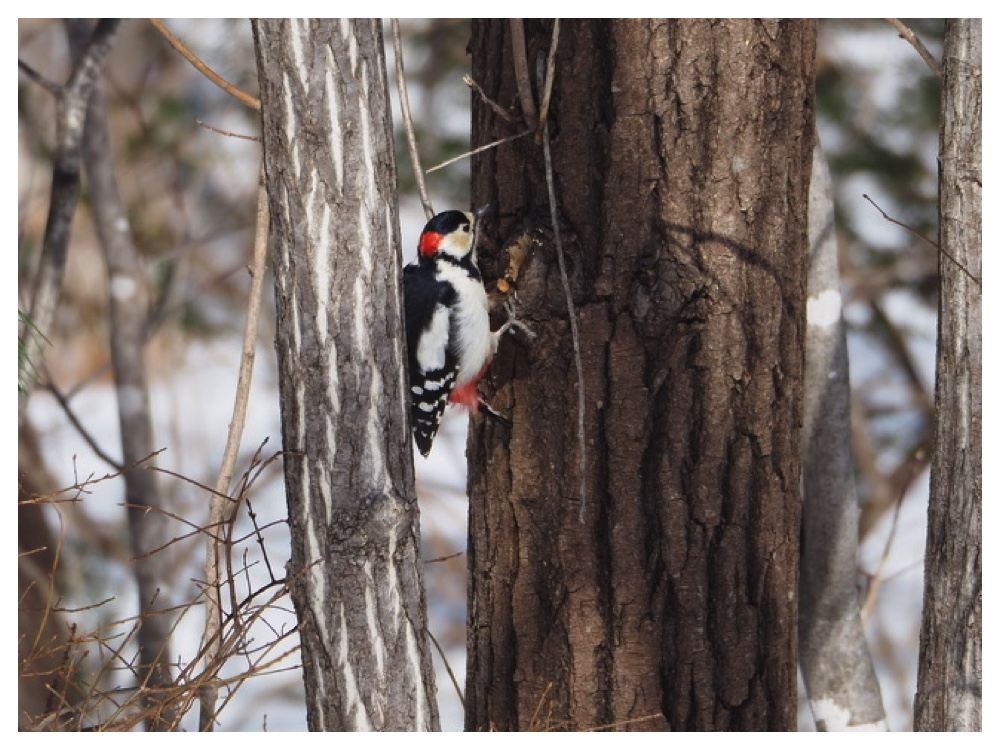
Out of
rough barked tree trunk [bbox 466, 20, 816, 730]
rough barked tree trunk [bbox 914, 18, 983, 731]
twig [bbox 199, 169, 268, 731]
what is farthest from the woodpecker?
rough barked tree trunk [bbox 914, 18, 983, 731]

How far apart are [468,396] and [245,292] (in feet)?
10.5

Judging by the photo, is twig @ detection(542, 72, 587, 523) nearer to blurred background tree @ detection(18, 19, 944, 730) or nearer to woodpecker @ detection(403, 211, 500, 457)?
woodpecker @ detection(403, 211, 500, 457)

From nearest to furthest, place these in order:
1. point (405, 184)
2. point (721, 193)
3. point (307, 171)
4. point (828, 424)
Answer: point (307, 171) < point (721, 193) < point (828, 424) < point (405, 184)

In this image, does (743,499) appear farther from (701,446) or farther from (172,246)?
(172,246)

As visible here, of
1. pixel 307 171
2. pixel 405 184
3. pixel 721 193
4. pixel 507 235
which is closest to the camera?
pixel 307 171

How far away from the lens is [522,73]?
167 cm

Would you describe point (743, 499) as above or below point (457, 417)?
below

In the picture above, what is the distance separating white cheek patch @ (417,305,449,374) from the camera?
2.00 meters

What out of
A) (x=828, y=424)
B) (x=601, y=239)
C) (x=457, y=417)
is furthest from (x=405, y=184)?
(x=601, y=239)

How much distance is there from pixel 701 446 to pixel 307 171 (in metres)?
0.80

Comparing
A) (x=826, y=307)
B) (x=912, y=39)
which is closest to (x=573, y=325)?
(x=912, y=39)

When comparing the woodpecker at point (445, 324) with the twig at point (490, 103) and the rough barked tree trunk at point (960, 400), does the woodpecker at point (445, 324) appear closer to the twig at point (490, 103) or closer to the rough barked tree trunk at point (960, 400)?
the twig at point (490, 103)

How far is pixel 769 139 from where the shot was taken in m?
1.66

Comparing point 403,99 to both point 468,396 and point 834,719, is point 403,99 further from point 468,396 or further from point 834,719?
point 834,719
